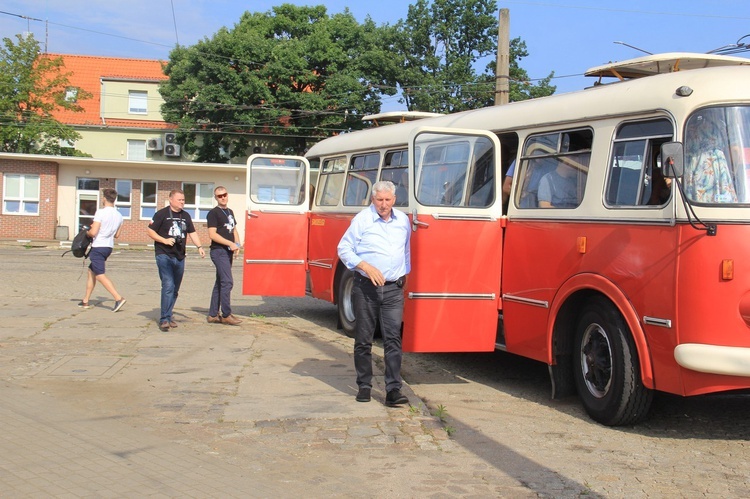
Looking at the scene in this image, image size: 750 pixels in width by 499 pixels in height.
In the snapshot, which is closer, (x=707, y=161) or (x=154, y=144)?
(x=707, y=161)

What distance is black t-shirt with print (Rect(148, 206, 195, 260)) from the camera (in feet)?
36.5

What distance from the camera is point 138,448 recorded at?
20.1 feet

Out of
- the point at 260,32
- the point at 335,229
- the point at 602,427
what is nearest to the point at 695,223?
the point at 602,427

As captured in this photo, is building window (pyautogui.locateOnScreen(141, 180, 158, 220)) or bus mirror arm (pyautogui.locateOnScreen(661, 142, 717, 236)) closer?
bus mirror arm (pyautogui.locateOnScreen(661, 142, 717, 236))

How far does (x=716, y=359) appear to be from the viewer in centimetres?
601

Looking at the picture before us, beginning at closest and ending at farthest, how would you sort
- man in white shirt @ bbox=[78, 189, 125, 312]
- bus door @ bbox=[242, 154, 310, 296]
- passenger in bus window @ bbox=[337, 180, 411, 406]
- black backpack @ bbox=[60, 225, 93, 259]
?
passenger in bus window @ bbox=[337, 180, 411, 406]
bus door @ bbox=[242, 154, 310, 296]
man in white shirt @ bbox=[78, 189, 125, 312]
black backpack @ bbox=[60, 225, 93, 259]

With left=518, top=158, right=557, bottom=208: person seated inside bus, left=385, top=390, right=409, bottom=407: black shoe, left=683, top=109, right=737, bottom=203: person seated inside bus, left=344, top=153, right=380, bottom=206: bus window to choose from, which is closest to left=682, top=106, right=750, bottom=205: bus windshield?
left=683, top=109, right=737, bottom=203: person seated inside bus

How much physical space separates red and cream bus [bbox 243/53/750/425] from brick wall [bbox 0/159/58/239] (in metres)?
31.7

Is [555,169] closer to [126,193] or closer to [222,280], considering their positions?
[222,280]

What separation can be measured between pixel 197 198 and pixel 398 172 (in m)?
29.7

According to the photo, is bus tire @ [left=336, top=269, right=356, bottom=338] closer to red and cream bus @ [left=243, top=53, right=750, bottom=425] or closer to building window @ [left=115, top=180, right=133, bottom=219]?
red and cream bus @ [left=243, top=53, right=750, bottom=425]

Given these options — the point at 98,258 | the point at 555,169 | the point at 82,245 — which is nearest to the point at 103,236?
the point at 98,258

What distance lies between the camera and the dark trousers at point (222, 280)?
11.7m

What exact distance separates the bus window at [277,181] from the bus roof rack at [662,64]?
5895 mm
